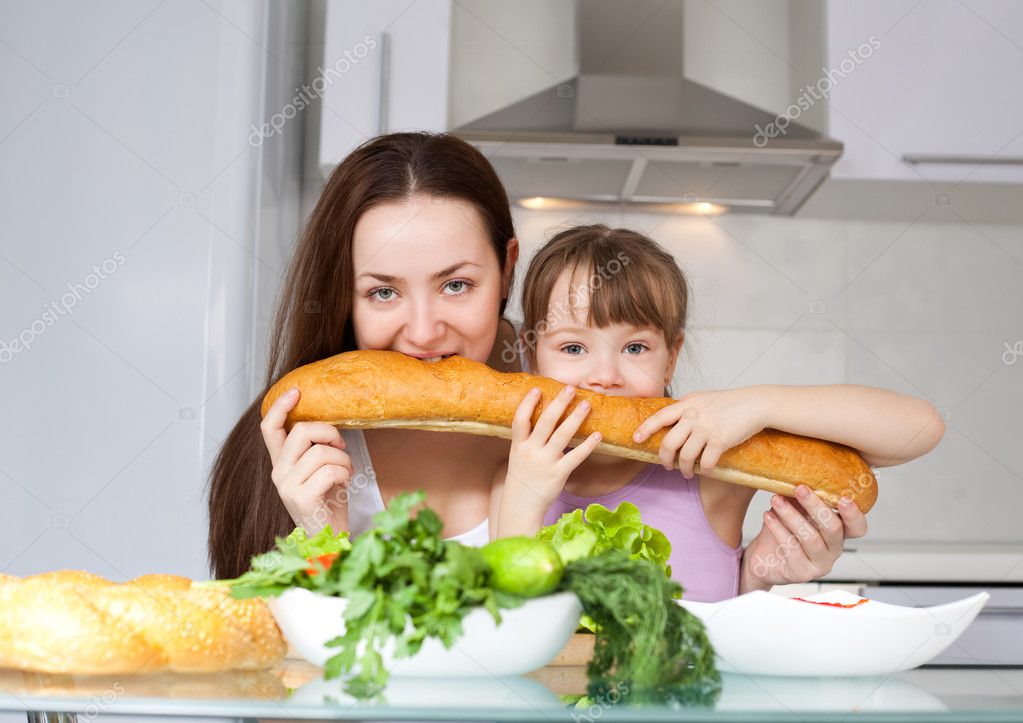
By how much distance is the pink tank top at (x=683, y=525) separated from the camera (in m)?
1.37

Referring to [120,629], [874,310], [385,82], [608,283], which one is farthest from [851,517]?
[874,310]

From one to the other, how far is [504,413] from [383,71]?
5.53ft

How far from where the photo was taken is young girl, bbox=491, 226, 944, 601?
3.71 ft

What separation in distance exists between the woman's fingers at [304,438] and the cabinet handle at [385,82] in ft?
5.17

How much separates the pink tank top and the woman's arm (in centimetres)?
30

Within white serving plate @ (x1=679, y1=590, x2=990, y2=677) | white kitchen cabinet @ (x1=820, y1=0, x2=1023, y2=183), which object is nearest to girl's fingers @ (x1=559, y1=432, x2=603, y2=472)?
white serving plate @ (x1=679, y1=590, x2=990, y2=677)

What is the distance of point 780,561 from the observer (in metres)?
1.31

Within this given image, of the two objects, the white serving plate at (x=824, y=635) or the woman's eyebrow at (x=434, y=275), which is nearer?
the white serving plate at (x=824, y=635)

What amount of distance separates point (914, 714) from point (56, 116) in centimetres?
210

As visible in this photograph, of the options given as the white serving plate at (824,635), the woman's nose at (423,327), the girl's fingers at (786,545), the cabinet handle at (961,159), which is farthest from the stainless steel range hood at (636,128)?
the white serving plate at (824,635)

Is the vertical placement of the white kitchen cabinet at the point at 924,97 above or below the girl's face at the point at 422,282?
above

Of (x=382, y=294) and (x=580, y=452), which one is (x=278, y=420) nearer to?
(x=382, y=294)

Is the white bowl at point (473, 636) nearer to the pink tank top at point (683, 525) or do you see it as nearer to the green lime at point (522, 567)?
the green lime at point (522, 567)

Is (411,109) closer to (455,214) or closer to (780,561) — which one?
(455,214)
